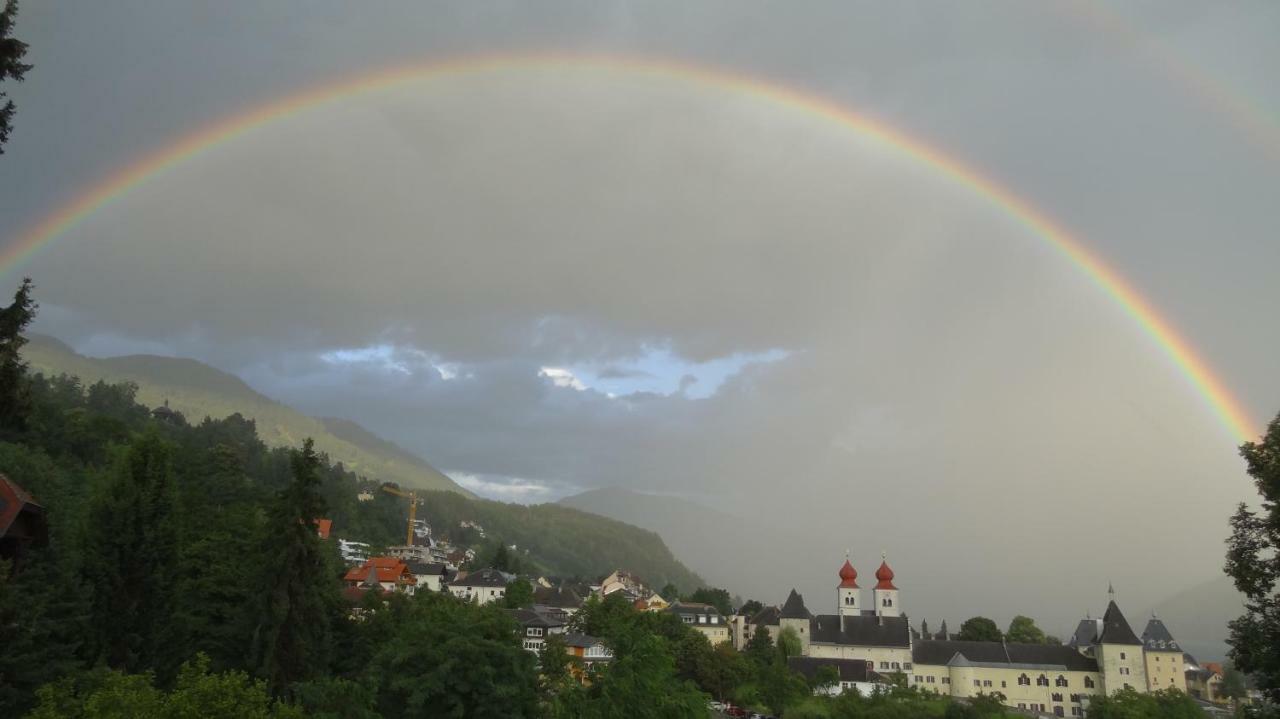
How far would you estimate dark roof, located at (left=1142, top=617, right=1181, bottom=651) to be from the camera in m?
109

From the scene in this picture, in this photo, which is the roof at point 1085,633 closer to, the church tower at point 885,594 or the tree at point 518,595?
the church tower at point 885,594

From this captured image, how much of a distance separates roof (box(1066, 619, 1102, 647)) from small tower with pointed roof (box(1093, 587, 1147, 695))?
7.69m

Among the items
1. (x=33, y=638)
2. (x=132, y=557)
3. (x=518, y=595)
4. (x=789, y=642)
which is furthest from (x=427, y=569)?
(x=33, y=638)

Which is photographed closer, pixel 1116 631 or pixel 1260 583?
pixel 1260 583

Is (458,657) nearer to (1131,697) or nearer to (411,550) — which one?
(1131,697)

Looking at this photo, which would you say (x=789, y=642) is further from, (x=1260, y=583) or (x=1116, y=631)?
(x=1260, y=583)

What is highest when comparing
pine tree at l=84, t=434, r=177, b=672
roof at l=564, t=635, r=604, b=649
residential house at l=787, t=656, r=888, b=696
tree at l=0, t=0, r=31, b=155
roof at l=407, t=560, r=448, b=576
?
tree at l=0, t=0, r=31, b=155

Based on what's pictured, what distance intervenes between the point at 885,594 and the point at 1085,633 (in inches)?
1185

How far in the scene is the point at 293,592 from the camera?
3562cm

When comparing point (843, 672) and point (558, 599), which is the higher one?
point (558, 599)

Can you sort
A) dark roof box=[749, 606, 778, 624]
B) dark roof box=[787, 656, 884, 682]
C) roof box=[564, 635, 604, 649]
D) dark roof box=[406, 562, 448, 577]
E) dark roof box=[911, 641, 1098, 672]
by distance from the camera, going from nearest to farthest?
roof box=[564, 635, 604, 649]
dark roof box=[787, 656, 884, 682]
dark roof box=[911, 641, 1098, 672]
dark roof box=[749, 606, 778, 624]
dark roof box=[406, 562, 448, 577]

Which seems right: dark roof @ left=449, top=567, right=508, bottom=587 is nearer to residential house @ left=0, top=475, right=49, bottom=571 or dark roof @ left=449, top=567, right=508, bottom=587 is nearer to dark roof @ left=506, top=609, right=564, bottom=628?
dark roof @ left=506, top=609, right=564, bottom=628

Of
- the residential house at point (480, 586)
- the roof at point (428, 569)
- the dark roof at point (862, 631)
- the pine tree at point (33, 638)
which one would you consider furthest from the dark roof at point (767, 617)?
the pine tree at point (33, 638)

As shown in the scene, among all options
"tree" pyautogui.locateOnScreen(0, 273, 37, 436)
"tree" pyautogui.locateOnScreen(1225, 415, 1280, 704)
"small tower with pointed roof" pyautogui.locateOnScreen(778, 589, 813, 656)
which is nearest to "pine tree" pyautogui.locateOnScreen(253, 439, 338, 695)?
"tree" pyautogui.locateOnScreen(0, 273, 37, 436)
